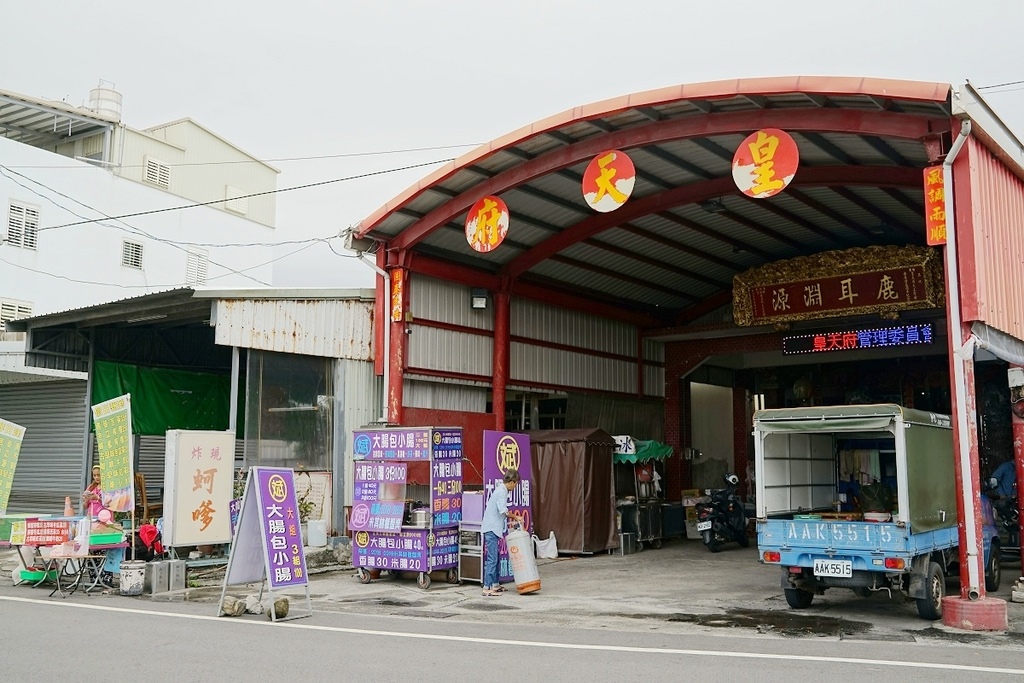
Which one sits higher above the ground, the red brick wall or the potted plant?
the red brick wall

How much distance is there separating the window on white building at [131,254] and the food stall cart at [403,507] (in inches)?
746

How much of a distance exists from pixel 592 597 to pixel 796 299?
337 inches

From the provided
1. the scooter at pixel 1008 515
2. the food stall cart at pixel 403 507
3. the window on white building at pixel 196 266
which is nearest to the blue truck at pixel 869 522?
the scooter at pixel 1008 515

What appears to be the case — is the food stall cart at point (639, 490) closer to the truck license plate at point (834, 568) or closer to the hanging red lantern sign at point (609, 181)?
the hanging red lantern sign at point (609, 181)

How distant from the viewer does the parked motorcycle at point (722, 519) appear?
17328mm

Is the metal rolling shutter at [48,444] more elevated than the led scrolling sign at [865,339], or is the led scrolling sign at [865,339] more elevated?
the led scrolling sign at [865,339]

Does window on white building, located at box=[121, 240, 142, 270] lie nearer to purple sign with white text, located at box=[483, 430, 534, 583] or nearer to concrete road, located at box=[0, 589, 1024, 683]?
purple sign with white text, located at box=[483, 430, 534, 583]

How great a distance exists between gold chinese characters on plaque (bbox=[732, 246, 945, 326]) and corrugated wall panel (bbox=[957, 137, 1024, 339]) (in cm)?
427

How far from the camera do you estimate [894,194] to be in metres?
15.5

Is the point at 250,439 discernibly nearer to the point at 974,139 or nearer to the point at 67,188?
the point at 974,139

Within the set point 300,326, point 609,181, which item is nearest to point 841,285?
point 609,181

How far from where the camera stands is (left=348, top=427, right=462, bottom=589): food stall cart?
12.6 m

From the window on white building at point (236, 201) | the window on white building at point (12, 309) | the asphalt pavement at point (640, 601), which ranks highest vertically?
the window on white building at point (236, 201)

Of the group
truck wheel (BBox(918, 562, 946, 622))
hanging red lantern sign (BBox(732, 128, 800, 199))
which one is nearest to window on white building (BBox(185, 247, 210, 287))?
hanging red lantern sign (BBox(732, 128, 800, 199))
